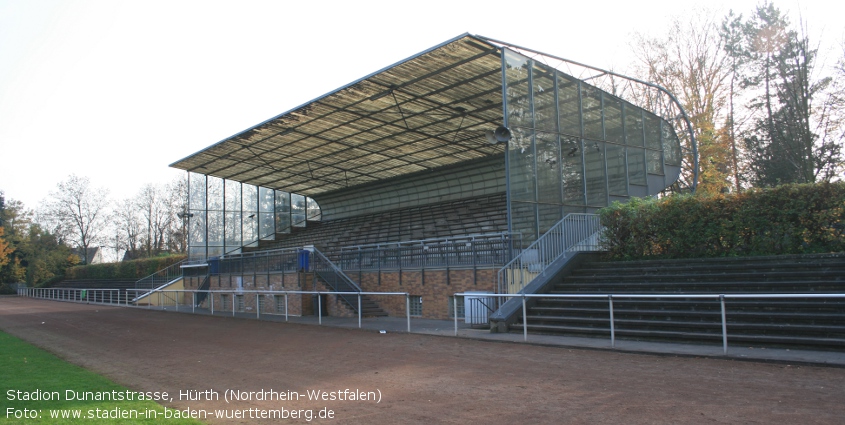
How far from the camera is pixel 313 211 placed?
139 ft

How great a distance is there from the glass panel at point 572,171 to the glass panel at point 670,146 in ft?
19.4

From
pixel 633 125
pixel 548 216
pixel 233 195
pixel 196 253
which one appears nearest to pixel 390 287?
pixel 548 216

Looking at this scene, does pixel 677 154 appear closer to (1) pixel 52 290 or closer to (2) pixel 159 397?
(2) pixel 159 397

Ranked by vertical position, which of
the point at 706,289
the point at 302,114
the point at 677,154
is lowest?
the point at 706,289

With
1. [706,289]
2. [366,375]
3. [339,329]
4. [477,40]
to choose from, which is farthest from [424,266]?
[366,375]

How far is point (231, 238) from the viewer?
123ft

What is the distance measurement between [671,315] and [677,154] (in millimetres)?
14623

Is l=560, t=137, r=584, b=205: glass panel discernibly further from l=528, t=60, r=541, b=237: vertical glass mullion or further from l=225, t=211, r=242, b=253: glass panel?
l=225, t=211, r=242, b=253: glass panel

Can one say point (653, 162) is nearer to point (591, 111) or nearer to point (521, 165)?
point (591, 111)

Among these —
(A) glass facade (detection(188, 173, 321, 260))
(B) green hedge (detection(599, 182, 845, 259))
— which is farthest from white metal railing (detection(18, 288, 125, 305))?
(B) green hedge (detection(599, 182, 845, 259))

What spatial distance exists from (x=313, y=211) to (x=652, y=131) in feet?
84.6

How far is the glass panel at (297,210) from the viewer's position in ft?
135

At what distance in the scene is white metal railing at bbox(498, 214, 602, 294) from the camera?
52.1 ft

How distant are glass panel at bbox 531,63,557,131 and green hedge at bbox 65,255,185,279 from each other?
1242 inches
